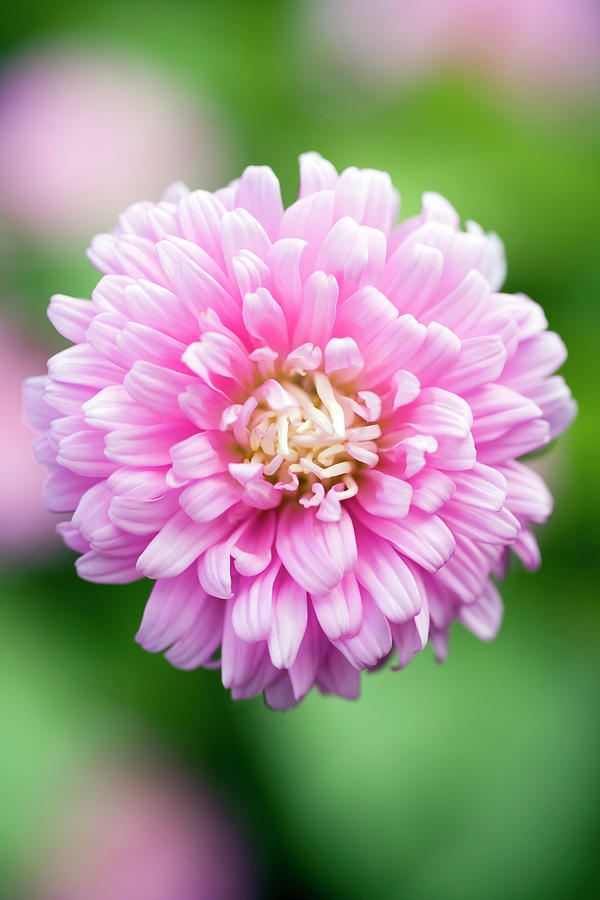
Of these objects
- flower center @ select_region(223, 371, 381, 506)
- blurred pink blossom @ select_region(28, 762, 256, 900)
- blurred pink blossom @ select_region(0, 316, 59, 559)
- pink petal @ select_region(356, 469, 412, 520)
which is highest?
blurred pink blossom @ select_region(0, 316, 59, 559)

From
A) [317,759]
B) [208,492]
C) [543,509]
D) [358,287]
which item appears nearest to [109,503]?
[208,492]

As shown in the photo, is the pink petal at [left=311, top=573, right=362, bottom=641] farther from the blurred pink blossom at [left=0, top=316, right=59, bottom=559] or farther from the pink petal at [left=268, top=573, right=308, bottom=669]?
the blurred pink blossom at [left=0, top=316, right=59, bottom=559]

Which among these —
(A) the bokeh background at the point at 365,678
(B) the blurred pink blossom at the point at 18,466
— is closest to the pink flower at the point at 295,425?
(A) the bokeh background at the point at 365,678

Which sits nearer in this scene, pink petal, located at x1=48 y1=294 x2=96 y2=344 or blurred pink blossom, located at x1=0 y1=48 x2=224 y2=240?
pink petal, located at x1=48 y1=294 x2=96 y2=344

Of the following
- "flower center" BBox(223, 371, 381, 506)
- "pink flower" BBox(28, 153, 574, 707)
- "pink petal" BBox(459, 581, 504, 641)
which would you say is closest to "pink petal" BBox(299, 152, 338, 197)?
"pink flower" BBox(28, 153, 574, 707)

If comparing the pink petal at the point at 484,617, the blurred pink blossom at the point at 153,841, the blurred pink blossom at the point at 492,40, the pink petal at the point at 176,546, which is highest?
the blurred pink blossom at the point at 492,40

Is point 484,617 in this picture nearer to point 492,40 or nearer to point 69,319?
point 69,319

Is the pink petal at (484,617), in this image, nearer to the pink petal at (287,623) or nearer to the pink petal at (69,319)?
the pink petal at (287,623)

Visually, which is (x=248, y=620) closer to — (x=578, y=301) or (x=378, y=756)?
(x=378, y=756)
